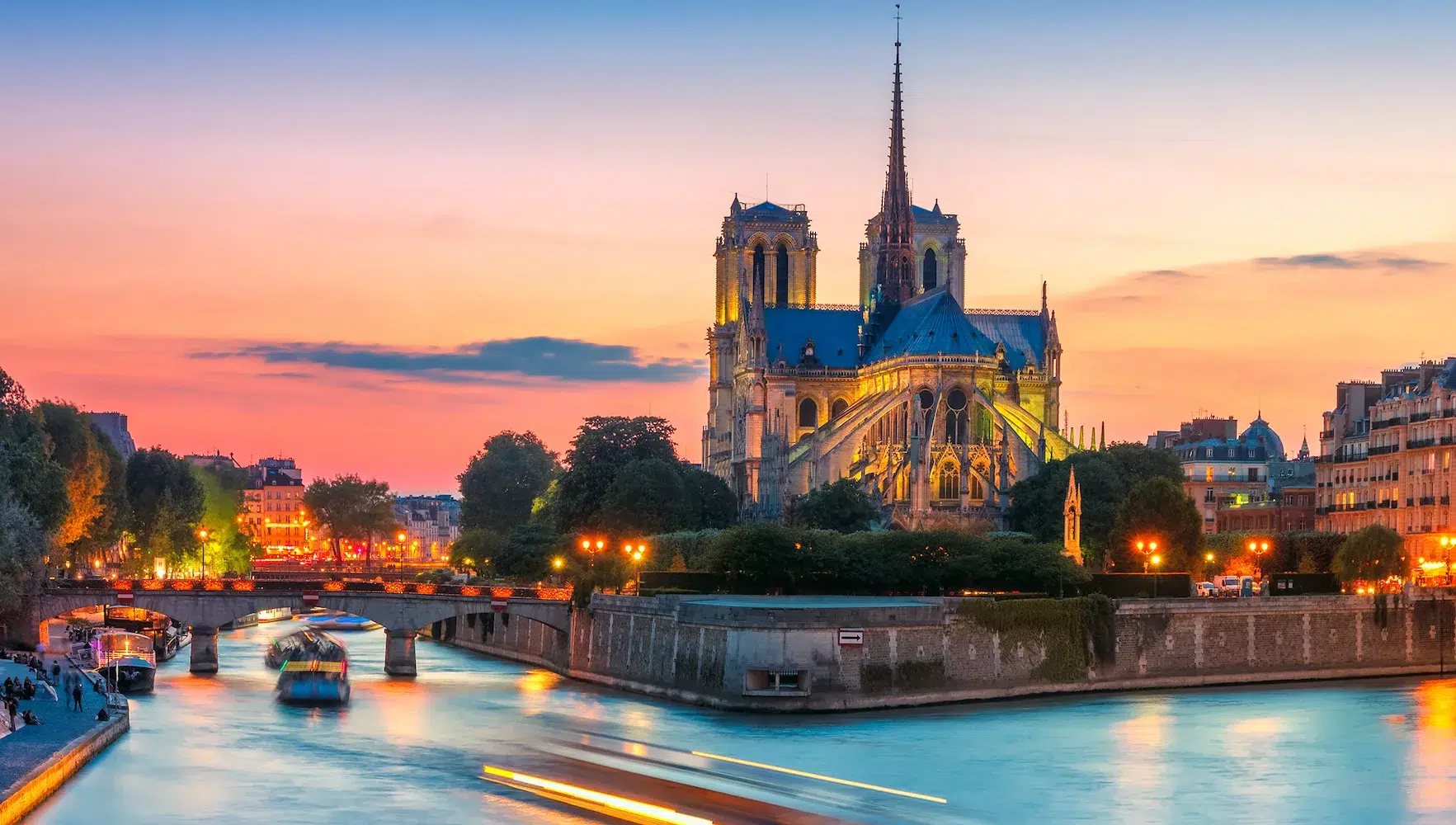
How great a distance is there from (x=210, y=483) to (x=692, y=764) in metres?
129

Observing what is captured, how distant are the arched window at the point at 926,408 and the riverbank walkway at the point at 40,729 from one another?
63705 mm

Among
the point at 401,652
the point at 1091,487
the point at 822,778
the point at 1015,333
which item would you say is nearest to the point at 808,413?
the point at 1015,333

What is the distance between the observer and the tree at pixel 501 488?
584 feet

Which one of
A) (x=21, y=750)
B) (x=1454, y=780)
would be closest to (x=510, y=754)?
(x=21, y=750)

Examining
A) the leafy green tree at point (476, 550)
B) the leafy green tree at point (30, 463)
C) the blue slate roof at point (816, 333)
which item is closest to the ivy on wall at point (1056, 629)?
the leafy green tree at point (30, 463)

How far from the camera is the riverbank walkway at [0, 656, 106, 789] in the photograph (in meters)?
50.3

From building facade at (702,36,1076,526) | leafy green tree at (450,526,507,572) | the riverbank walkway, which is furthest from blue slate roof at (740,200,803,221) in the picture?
the riverbank walkway

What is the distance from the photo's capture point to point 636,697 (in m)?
73.1

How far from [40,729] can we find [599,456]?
239ft

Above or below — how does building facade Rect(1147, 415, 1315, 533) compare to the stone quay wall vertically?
above

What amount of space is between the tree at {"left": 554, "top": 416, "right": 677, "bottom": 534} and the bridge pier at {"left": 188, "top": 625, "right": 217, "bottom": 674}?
3614 centimetres

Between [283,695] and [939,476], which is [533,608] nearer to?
[283,695]

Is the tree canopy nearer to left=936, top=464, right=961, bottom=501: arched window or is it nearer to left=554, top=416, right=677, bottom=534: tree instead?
left=936, top=464, right=961, bottom=501: arched window

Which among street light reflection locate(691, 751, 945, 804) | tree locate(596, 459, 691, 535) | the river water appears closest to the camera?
the river water
